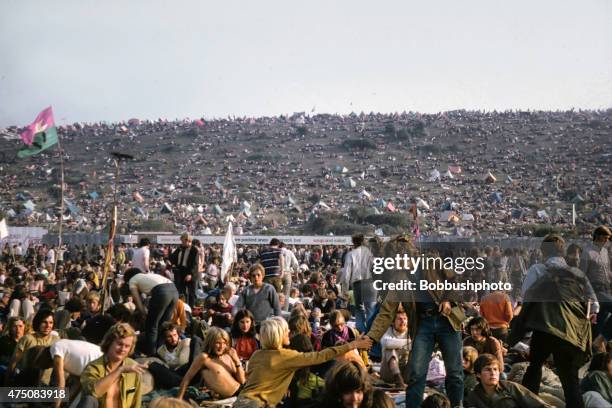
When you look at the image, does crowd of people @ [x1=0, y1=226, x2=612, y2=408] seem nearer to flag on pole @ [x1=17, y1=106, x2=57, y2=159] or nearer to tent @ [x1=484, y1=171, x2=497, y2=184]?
flag on pole @ [x1=17, y1=106, x2=57, y2=159]

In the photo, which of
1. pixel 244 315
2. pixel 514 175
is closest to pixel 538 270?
pixel 244 315

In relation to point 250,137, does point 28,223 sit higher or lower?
lower

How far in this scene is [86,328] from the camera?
8836 millimetres

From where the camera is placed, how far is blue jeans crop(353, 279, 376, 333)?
34.9 feet

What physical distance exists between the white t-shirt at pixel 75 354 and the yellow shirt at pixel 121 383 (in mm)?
1202

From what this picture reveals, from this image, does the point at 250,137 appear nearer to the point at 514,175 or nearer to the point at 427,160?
Result: the point at 427,160

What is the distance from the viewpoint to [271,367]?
262 inches

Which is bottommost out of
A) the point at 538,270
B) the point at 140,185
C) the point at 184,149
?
the point at 538,270

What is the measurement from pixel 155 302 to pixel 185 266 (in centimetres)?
328

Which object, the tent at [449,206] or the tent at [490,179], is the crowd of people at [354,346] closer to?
the tent at [449,206]

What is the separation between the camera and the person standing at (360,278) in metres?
10.7

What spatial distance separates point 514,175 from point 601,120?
3686cm

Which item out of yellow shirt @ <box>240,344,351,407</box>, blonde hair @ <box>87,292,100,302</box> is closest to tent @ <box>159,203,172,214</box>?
blonde hair @ <box>87,292,100,302</box>

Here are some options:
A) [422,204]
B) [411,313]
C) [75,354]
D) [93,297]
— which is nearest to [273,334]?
[411,313]
